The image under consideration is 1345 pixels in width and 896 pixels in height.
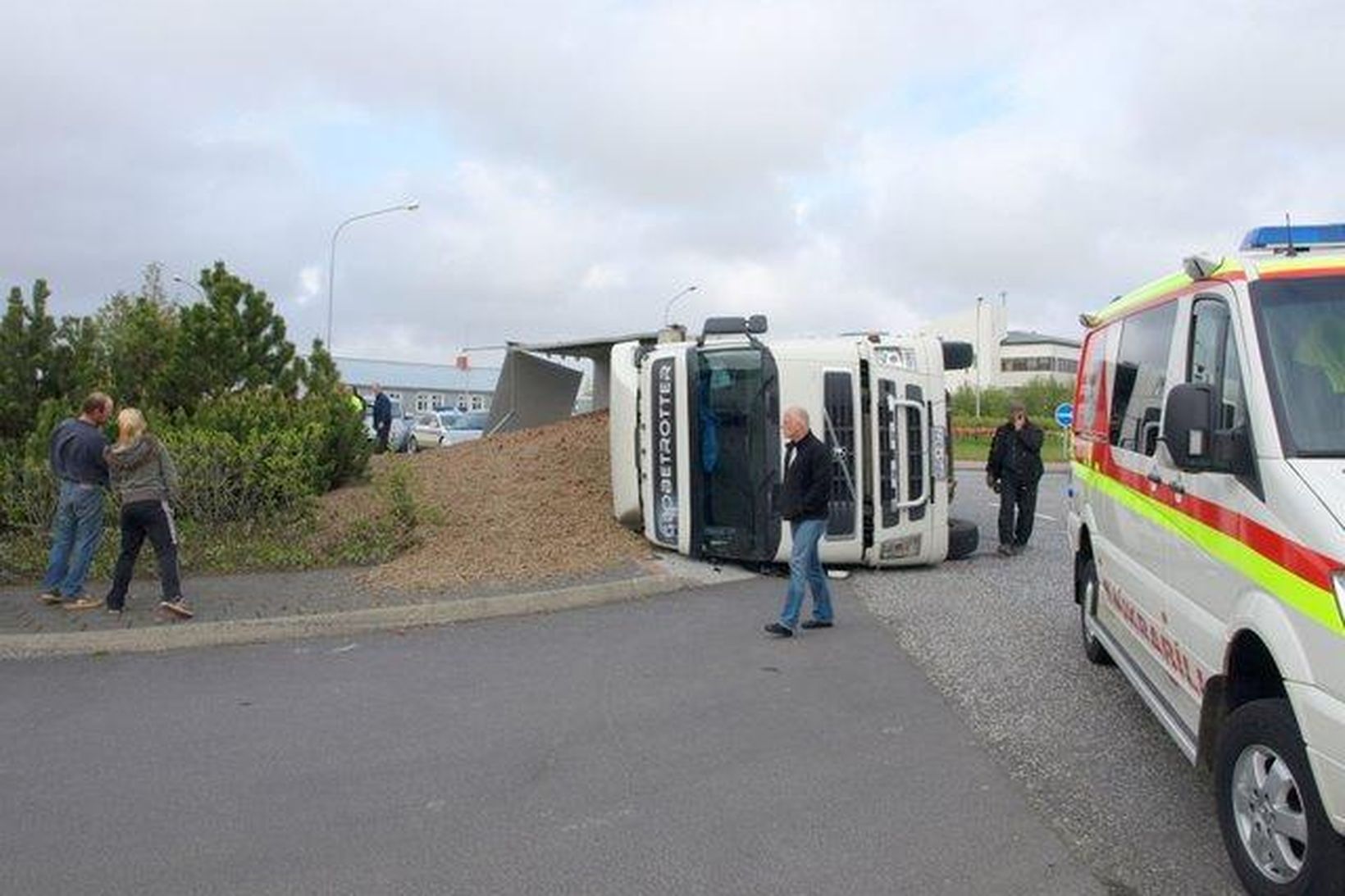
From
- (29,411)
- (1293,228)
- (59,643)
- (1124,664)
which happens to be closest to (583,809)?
(1124,664)

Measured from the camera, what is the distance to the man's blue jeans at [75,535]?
9367mm

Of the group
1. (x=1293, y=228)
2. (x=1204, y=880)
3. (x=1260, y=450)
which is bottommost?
(x=1204, y=880)

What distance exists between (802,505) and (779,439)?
2643 millimetres

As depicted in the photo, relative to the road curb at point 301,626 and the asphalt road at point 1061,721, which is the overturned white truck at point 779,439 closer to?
the asphalt road at point 1061,721

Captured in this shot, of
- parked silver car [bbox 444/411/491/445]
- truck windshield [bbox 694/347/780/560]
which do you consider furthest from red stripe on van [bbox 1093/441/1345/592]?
parked silver car [bbox 444/411/491/445]

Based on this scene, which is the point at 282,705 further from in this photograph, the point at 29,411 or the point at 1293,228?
the point at 29,411

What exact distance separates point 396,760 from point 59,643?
159 inches

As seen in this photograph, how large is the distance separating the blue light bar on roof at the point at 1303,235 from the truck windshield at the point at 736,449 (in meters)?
6.19

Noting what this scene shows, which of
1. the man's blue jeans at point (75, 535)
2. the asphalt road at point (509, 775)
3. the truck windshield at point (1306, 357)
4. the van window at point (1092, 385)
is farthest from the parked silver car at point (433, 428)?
the truck windshield at point (1306, 357)

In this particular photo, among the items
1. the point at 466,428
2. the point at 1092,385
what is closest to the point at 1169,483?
the point at 1092,385

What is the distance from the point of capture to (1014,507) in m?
13.6

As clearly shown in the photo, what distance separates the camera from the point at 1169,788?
5.14 meters

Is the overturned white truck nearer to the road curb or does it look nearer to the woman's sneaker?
the road curb

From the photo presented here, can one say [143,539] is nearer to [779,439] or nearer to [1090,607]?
[779,439]
